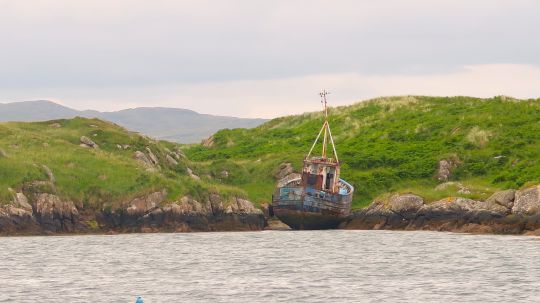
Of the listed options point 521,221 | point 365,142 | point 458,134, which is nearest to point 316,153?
point 365,142

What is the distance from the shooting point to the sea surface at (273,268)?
4519 centimetres

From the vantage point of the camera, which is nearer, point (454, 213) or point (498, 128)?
point (454, 213)

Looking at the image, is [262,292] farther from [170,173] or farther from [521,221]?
[170,173]

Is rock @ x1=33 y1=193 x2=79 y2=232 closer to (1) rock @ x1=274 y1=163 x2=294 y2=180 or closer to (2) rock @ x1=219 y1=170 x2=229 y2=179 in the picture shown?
(2) rock @ x1=219 y1=170 x2=229 y2=179

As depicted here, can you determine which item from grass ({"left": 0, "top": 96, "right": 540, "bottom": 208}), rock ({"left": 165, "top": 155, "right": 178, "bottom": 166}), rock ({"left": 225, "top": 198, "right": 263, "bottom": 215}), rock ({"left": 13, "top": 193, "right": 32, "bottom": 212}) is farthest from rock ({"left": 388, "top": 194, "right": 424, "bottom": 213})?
rock ({"left": 13, "top": 193, "right": 32, "bottom": 212})

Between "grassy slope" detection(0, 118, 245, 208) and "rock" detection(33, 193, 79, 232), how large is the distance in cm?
140

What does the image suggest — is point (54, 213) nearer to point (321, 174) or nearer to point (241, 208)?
point (241, 208)

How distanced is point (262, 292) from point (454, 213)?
142 feet

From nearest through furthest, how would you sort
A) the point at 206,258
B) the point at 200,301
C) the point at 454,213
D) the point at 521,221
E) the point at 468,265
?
the point at 200,301
the point at 468,265
the point at 206,258
the point at 521,221
the point at 454,213

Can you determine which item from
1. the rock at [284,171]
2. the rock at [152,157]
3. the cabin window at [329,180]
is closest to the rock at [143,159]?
the rock at [152,157]

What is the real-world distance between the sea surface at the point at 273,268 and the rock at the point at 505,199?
219 inches

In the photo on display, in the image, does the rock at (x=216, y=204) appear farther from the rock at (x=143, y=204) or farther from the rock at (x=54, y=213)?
the rock at (x=54, y=213)

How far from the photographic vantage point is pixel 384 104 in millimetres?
148250

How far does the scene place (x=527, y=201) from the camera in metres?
80.6
